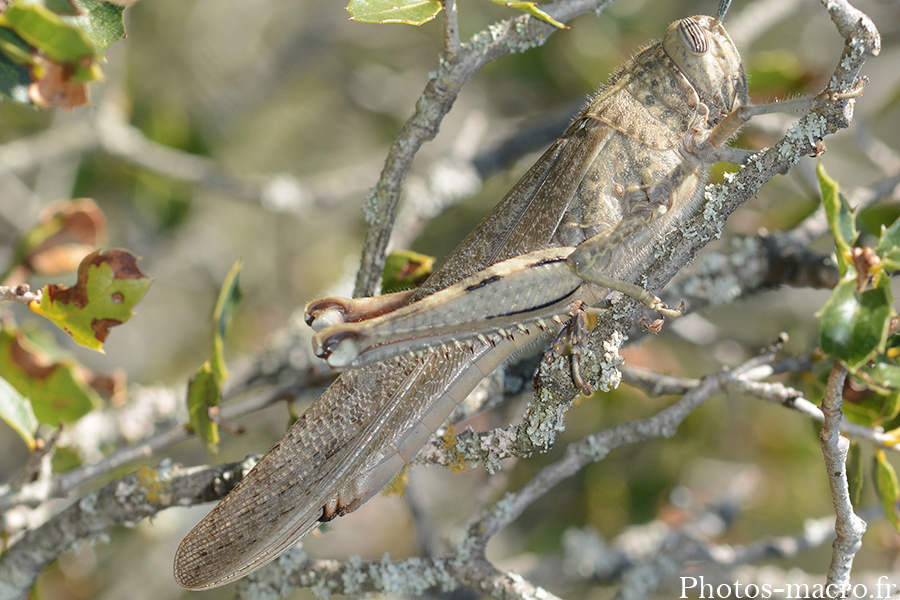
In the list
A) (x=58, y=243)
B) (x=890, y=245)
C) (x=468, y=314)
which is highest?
(x=58, y=243)

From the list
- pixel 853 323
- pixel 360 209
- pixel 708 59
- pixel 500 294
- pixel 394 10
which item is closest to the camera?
pixel 853 323

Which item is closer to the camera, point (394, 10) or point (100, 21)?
point (394, 10)

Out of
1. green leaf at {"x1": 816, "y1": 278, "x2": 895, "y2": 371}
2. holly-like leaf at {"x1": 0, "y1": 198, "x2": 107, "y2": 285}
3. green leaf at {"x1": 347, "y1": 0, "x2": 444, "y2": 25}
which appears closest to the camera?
green leaf at {"x1": 816, "y1": 278, "x2": 895, "y2": 371}

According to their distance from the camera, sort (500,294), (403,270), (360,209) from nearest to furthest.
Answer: (500,294)
(403,270)
(360,209)

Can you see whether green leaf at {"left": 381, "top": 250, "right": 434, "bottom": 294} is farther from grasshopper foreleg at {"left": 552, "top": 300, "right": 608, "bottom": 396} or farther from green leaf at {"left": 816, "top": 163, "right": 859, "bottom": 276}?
green leaf at {"left": 816, "top": 163, "right": 859, "bottom": 276}

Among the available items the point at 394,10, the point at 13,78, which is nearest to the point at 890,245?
the point at 394,10

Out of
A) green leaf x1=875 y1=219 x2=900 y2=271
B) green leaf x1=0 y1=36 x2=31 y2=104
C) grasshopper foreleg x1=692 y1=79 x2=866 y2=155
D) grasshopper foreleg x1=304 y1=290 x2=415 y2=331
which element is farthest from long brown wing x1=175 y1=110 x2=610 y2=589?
green leaf x1=0 y1=36 x2=31 y2=104

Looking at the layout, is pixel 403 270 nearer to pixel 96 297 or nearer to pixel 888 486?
pixel 96 297
